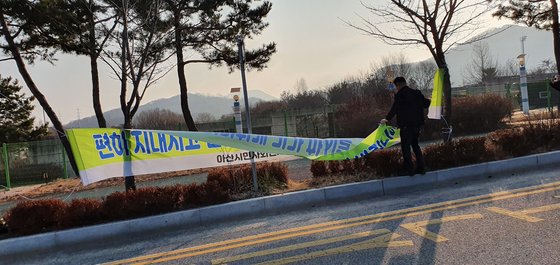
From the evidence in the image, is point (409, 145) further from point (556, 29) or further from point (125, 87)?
point (556, 29)

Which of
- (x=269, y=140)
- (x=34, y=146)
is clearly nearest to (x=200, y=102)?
(x=34, y=146)

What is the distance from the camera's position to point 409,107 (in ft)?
25.7

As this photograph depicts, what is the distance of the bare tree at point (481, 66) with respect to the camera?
223ft

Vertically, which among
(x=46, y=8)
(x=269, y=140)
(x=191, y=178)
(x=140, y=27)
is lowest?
(x=191, y=178)

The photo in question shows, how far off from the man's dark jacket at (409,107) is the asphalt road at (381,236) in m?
1.31

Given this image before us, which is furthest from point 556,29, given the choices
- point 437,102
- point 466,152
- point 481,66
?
point 481,66

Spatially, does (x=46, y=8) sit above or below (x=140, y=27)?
above

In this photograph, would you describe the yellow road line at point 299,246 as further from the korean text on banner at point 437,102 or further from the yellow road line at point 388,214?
the korean text on banner at point 437,102

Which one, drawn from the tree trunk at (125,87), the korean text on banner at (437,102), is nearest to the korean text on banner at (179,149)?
the korean text on banner at (437,102)

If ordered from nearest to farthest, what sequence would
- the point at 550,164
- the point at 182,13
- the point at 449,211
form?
1. the point at 449,211
2. the point at 550,164
3. the point at 182,13

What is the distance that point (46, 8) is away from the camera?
13.1 metres

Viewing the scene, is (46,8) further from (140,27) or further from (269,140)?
(269,140)

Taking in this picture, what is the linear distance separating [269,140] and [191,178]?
5949 mm

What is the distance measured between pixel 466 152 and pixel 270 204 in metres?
4.18
